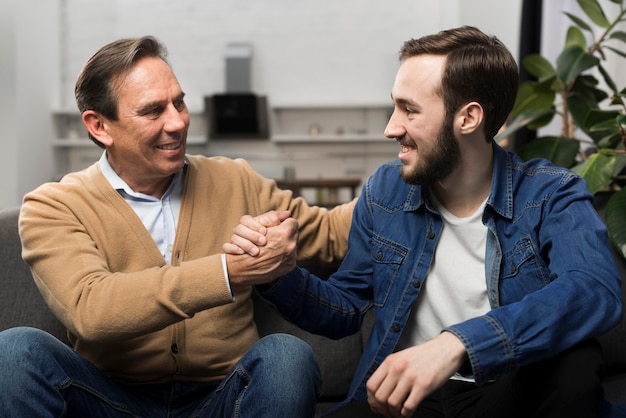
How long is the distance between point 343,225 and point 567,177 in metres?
0.57

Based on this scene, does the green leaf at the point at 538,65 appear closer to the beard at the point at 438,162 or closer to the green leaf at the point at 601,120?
the green leaf at the point at 601,120

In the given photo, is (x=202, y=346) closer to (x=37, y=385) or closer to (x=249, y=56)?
(x=37, y=385)

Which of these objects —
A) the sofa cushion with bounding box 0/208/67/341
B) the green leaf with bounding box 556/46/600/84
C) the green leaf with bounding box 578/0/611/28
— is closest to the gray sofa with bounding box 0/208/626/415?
the sofa cushion with bounding box 0/208/67/341

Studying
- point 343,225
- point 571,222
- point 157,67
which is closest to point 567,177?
point 571,222

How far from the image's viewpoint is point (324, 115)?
8734 millimetres

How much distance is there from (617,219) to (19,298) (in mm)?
1577

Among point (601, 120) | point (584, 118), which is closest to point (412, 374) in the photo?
point (601, 120)

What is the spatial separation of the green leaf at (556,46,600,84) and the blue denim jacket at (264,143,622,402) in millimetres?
1008

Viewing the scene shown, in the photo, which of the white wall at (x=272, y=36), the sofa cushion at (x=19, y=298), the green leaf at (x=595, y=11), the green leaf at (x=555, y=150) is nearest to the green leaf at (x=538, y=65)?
the green leaf at (x=595, y=11)

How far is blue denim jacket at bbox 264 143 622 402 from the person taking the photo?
133 cm

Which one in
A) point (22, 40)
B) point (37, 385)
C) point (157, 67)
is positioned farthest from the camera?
point (22, 40)

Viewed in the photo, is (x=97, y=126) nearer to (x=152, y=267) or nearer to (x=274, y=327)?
(x=152, y=267)

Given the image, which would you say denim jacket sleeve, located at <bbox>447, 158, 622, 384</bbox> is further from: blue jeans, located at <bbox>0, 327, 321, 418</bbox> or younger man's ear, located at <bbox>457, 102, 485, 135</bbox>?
blue jeans, located at <bbox>0, 327, 321, 418</bbox>

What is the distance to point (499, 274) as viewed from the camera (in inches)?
63.6
